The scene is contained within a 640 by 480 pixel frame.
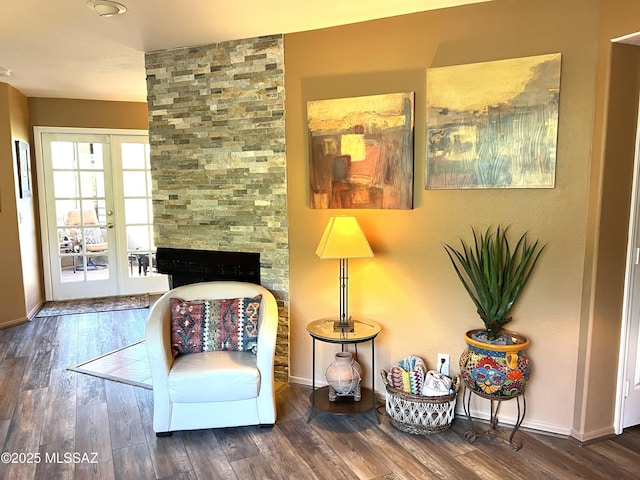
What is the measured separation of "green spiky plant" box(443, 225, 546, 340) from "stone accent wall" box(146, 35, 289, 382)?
1.24 m

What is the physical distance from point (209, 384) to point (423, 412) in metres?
1.14

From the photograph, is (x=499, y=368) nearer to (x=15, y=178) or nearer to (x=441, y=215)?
(x=441, y=215)

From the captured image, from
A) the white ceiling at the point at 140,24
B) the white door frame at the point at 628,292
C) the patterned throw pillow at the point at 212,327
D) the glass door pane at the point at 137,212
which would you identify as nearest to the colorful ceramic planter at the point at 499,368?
the white door frame at the point at 628,292

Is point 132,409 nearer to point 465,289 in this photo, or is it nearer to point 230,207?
point 230,207

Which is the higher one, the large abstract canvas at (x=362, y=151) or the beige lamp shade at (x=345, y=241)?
the large abstract canvas at (x=362, y=151)

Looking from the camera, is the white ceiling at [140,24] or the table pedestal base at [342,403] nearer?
the white ceiling at [140,24]

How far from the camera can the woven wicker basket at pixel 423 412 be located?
2.51m

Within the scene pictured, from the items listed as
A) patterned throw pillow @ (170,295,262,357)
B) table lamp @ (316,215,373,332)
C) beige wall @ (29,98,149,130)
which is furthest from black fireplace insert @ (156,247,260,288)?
beige wall @ (29,98,149,130)

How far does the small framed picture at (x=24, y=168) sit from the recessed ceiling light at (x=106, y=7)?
105 inches

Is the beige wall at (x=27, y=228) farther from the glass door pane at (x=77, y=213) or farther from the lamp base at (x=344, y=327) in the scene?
the lamp base at (x=344, y=327)

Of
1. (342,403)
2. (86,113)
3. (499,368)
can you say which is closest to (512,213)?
(499,368)

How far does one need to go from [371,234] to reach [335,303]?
0.51 m

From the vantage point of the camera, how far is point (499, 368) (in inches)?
92.0

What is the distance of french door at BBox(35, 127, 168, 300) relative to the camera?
5.22 metres
